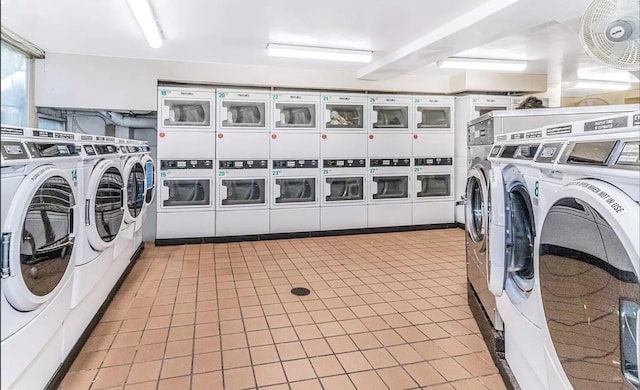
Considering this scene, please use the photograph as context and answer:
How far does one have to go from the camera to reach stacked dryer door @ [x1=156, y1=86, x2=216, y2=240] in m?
5.20

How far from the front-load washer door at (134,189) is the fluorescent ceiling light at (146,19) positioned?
1.19m

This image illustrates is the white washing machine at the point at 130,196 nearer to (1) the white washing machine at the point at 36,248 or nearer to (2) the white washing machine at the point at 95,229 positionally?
(2) the white washing machine at the point at 95,229

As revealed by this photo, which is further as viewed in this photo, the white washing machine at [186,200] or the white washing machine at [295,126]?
the white washing machine at [295,126]

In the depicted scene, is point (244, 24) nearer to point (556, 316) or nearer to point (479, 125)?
point (479, 125)

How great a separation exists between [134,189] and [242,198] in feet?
6.25

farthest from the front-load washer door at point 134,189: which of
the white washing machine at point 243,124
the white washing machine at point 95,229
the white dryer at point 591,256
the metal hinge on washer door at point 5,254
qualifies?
the white dryer at point 591,256

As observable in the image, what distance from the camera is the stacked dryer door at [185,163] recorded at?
5.20m

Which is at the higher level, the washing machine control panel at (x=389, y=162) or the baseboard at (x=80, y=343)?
the washing machine control panel at (x=389, y=162)

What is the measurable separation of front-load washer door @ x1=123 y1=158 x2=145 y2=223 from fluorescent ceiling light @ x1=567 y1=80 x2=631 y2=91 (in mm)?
6960

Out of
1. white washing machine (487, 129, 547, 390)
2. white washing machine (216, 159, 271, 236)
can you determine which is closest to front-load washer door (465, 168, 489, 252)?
white washing machine (487, 129, 547, 390)

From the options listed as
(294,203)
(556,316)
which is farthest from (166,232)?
(556,316)

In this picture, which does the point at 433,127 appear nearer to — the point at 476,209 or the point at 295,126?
the point at 295,126

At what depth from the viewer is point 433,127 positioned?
20.5 feet

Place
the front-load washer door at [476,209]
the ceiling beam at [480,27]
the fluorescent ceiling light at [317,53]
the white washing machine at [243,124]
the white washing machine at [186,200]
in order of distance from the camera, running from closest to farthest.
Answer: the front-load washer door at [476,209] < the ceiling beam at [480,27] < the fluorescent ceiling light at [317,53] < the white washing machine at [186,200] < the white washing machine at [243,124]
